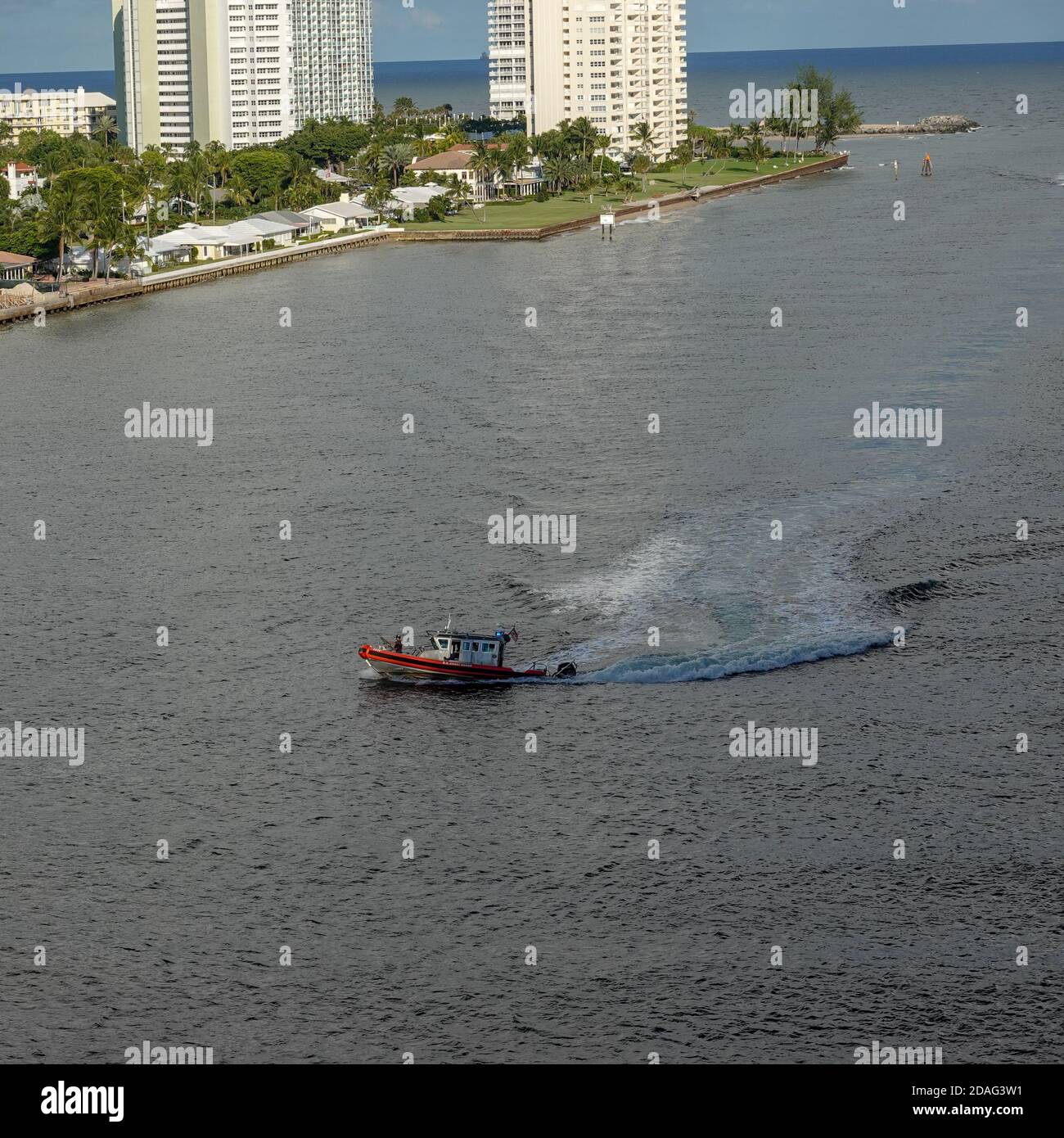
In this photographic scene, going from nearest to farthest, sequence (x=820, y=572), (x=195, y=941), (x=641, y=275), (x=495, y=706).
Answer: (x=195, y=941), (x=495, y=706), (x=820, y=572), (x=641, y=275)

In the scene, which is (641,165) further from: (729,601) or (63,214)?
(729,601)

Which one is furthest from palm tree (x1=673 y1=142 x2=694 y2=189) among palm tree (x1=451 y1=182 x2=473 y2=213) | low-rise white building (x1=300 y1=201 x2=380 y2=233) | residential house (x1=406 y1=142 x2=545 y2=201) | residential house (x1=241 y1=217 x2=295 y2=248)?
residential house (x1=241 y1=217 x2=295 y2=248)

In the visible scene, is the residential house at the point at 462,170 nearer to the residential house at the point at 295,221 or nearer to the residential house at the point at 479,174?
the residential house at the point at 479,174

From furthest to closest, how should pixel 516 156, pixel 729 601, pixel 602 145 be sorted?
pixel 602 145 < pixel 516 156 < pixel 729 601

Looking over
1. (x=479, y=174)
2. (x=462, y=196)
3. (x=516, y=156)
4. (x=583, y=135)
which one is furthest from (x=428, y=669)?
(x=583, y=135)
